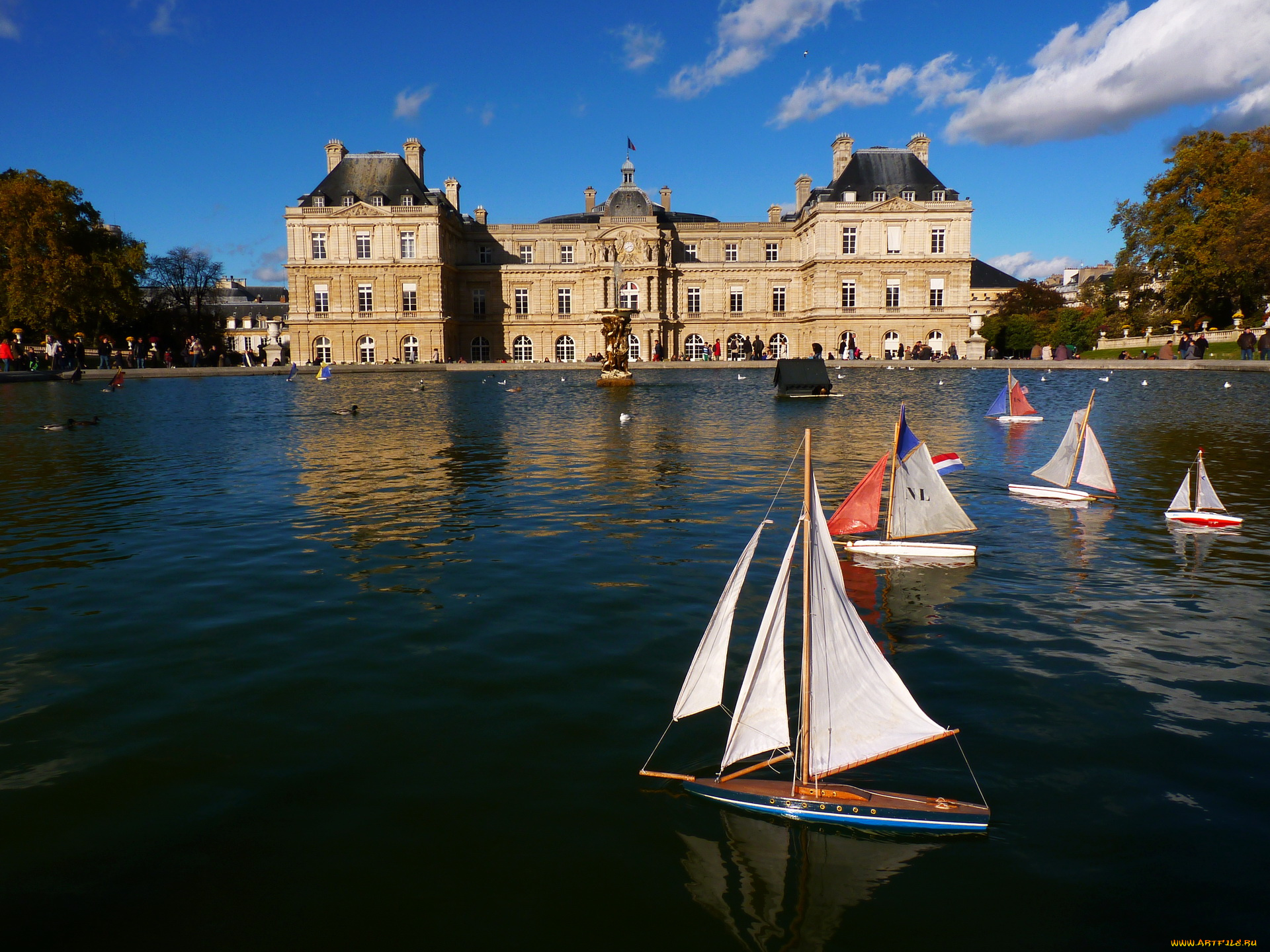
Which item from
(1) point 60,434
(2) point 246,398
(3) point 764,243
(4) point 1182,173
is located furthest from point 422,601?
(3) point 764,243

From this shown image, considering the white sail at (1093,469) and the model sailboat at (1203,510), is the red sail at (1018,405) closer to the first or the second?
the white sail at (1093,469)

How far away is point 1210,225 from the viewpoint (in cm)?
5712

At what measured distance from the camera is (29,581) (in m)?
10.6

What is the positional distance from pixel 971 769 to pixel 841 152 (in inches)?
3146

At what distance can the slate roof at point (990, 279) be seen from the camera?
11162 cm

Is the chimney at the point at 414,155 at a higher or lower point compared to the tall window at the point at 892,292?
higher

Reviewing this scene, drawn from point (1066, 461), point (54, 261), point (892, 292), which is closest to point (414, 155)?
point (54, 261)

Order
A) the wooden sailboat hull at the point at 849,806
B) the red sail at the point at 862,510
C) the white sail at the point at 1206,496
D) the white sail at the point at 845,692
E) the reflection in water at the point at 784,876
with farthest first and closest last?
1. the white sail at the point at 1206,496
2. the red sail at the point at 862,510
3. the white sail at the point at 845,692
4. the wooden sailboat hull at the point at 849,806
5. the reflection in water at the point at 784,876

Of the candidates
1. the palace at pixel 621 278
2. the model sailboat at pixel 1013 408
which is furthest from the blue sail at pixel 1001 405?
the palace at pixel 621 278

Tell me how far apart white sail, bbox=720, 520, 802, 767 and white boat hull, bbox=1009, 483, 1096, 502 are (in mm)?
10815

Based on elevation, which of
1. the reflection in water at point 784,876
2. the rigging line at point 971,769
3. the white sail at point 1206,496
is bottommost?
the reflection in water at point 784,876

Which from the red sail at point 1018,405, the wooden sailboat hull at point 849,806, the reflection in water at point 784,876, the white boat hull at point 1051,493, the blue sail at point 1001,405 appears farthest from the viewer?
the blue sail at point 1001,405

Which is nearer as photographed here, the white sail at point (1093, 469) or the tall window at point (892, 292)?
the white sail at point (1093, 469)

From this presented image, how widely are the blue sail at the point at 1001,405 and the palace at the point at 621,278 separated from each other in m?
47.9
